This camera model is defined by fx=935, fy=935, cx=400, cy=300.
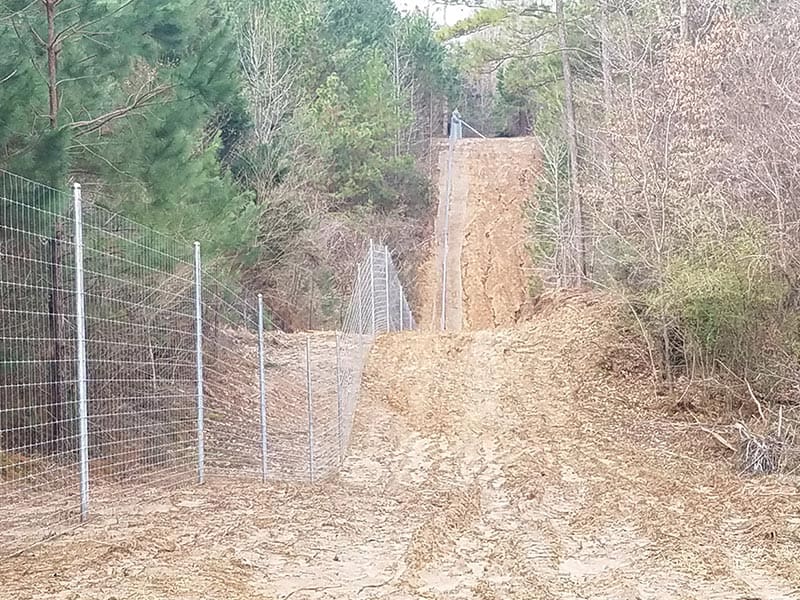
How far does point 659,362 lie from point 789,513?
6.29 metres

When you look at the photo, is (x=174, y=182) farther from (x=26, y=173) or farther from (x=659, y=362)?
(x=659, y=362)

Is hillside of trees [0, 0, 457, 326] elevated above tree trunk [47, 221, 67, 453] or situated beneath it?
elevated above

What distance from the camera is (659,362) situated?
12547 millimetres

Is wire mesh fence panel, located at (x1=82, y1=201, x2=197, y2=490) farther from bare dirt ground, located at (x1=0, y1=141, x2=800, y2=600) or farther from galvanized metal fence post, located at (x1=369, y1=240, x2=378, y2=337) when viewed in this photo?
galvanized metal fence post, located at (x1=369, y1=240, x2=378, y2=337)

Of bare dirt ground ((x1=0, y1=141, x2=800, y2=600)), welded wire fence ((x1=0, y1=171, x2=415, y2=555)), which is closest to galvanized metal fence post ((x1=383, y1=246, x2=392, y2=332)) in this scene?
bare dirt ground ((x1=0, y1=141, x2=800, y2=600))

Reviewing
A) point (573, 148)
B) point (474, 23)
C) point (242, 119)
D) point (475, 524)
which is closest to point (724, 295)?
point (475, 524)

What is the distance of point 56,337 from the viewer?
6.63 meters

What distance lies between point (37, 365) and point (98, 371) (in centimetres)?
42

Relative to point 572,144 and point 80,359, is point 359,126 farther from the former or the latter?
point 80,359

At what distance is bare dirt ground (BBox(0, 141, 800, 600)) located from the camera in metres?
4.57

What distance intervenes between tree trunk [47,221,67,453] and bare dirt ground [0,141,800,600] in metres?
0.61

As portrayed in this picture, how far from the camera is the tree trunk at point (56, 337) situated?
6.16m

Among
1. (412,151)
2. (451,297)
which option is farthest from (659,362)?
(412,151)

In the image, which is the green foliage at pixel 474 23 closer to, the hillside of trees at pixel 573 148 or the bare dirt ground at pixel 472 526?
the hillside of trees at pixel 573 148
